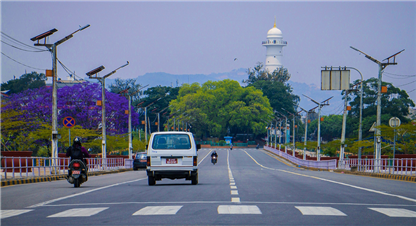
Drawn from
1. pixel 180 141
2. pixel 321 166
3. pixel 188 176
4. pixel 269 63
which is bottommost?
pixel 321 166

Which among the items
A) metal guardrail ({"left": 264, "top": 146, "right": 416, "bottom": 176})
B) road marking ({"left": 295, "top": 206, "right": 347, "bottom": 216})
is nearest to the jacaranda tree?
metal guardrail ({"left": 264, "top": 146, "right": 416, "bottom": 176})

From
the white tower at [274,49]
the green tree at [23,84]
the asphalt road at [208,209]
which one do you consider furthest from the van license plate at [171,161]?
the white tower at [274,49]

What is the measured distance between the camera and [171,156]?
57.7 ft

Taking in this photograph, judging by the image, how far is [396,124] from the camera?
3400cm

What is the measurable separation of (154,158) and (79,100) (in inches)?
2094

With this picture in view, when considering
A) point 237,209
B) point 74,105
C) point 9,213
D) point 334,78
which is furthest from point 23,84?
point 237,209

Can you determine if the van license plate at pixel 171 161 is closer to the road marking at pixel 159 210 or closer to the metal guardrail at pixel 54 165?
the road marking at pixel 159 210

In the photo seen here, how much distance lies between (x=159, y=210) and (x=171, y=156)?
7.76 meters

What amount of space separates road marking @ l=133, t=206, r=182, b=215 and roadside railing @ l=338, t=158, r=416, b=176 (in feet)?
74.1

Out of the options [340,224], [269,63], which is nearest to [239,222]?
[340,224]

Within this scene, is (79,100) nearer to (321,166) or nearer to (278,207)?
(321,166)

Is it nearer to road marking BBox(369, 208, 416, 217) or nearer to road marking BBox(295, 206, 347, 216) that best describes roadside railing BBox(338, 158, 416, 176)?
road marking BBox(369, 208, 416, 217)

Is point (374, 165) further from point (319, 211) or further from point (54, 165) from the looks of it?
point (319, 211)

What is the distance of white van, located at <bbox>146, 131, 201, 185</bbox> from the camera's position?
57.5 ft
